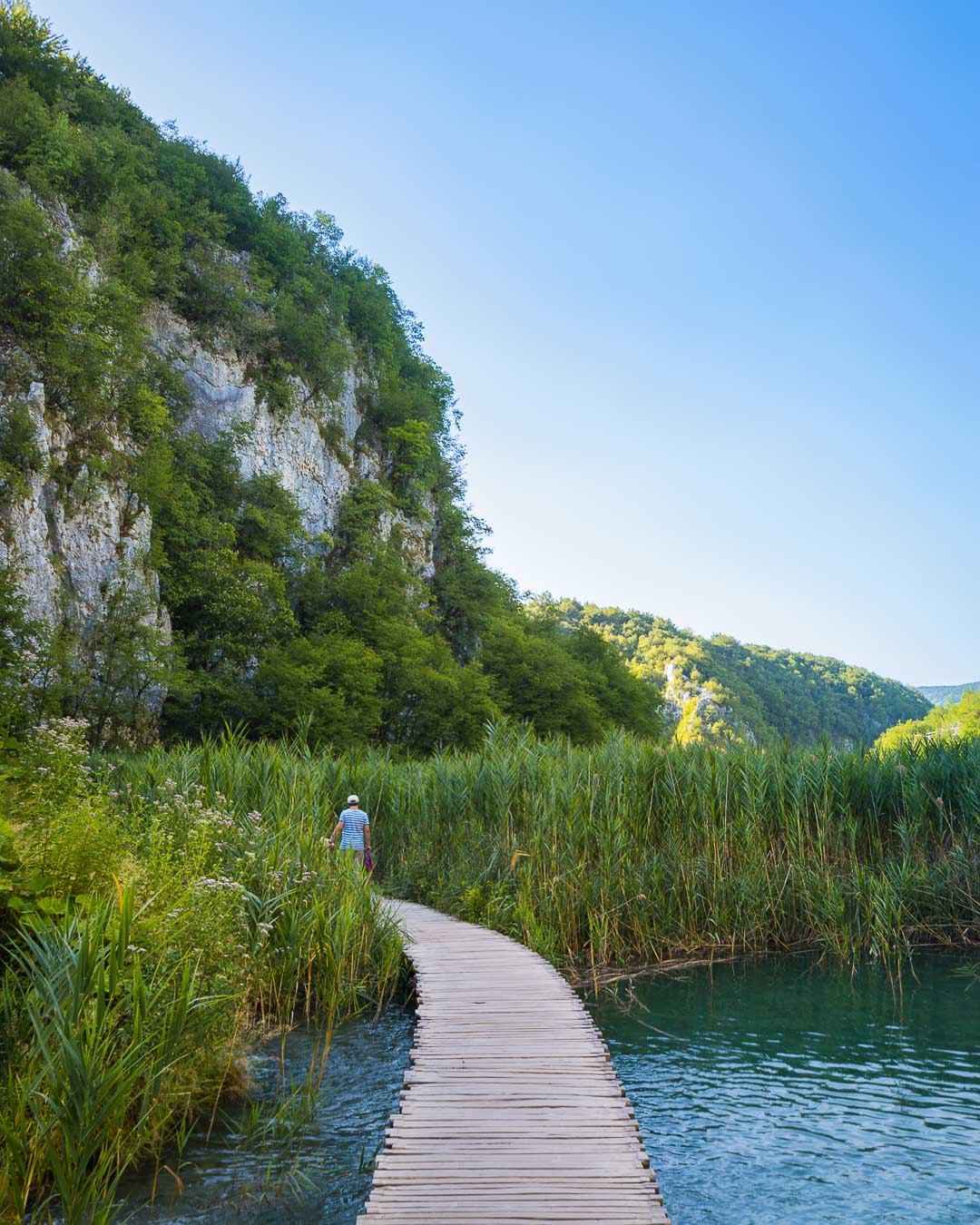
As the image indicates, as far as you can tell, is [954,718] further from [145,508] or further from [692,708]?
[145,508]

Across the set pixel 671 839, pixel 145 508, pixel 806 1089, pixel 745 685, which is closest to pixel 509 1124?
pixel 806 1089

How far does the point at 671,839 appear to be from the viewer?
988cm

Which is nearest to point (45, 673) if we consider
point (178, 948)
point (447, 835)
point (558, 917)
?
point (447, 835)

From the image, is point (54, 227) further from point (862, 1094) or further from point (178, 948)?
point (862, 1094)

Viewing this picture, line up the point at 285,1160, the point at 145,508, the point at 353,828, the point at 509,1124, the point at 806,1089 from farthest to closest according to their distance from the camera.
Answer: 1. the point at 145,508
2. the point at 353,828
3. the point at 806,1089
4. the point at 285,1160
5. the point at 509,1124

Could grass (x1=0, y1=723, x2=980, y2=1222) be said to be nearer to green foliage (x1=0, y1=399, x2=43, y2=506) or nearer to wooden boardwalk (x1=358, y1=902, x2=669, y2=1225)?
wooden boardwalk (x1=358, y1=902, x2=669, y2=1225)

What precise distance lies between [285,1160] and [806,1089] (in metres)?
3.69

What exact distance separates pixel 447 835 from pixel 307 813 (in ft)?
7.19

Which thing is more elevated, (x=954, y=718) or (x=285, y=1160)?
(x=954, y=718)

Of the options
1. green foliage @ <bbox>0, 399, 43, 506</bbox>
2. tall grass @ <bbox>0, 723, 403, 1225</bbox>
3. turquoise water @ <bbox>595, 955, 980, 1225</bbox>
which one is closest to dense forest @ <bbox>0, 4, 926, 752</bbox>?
green foliage @ <bbox>0, 399, 43, 506</bbox>

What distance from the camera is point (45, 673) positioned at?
19.5 m

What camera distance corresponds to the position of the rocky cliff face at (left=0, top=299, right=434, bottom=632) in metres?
23.3

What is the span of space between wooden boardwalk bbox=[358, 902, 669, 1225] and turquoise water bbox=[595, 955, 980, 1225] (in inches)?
29.6

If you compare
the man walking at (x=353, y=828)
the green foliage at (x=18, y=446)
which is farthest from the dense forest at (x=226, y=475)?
the man walking at (x=353, y=828)
